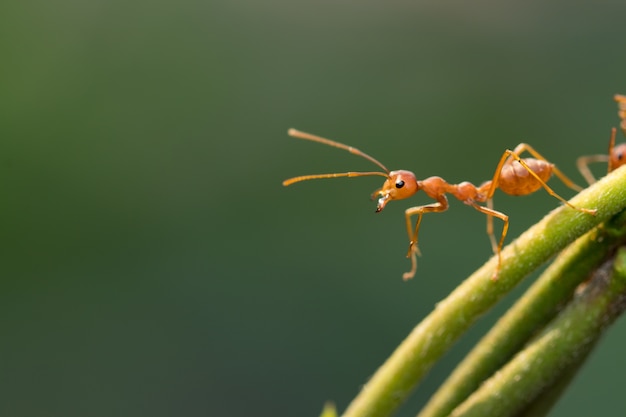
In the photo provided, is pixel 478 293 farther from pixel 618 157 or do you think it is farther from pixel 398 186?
pixel 398 186

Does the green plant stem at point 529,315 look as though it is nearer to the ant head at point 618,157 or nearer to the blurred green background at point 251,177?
the ant head at point 618,157

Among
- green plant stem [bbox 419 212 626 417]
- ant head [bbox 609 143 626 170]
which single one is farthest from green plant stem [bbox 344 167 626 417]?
ant head [bbox 609 143 626 170]

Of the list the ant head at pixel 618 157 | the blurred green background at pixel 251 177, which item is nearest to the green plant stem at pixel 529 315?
the ant head at pixel 618 157

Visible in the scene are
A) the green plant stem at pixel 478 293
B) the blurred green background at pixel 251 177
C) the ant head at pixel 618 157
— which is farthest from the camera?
the blurred green background at pixel 251 177

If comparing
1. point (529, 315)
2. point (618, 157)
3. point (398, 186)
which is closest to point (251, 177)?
point (398, 186)

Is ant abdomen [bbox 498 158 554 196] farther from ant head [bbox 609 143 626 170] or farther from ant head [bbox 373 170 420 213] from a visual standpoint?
ant head [bbox 609 143 626 170]
